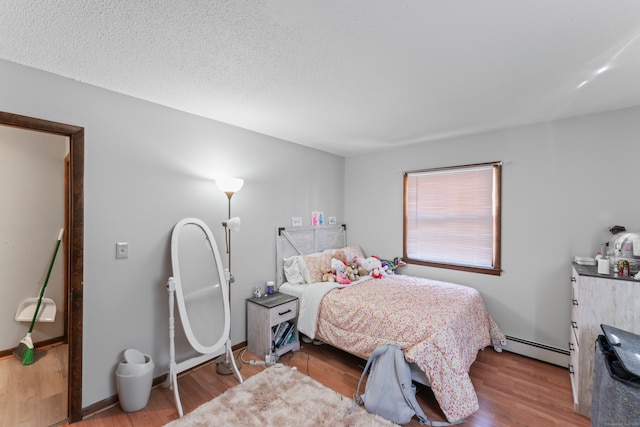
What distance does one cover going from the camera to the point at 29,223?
2807 mm

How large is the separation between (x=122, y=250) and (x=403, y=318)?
7.76 ft

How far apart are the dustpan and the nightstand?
2079mm

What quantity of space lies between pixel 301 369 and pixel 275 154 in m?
2.41

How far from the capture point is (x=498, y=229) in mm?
3033

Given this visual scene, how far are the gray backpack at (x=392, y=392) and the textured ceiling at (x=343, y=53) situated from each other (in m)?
2.09

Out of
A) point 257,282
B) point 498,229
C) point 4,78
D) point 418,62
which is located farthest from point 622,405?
point 4,78

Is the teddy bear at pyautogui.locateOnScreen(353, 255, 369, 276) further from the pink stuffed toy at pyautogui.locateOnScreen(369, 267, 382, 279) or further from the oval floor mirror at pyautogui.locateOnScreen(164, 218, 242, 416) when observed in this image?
the oval floor mirror at pyautogui.locateOnScreen(164, 218, 242, 416)

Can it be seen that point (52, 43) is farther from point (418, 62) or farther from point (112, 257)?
point (418, 62)

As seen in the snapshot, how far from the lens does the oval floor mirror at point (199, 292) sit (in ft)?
7.42

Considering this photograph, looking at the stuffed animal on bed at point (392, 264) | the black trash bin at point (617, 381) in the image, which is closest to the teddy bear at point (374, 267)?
the stuffed animal on bed at point (392, 264)

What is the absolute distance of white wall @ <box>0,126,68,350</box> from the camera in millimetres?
2678

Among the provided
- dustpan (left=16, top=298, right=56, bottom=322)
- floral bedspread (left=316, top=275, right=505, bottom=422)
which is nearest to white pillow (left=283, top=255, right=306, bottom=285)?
floral bedspread (left=316, top=275, right=505, bottom=422)

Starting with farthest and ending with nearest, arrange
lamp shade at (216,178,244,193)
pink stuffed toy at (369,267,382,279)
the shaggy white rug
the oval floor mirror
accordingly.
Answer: pink stuffed toy at (369,267,382,279) < lamp shade at (216,178,244,193) < the oval floor mirror < the shaggy white rug

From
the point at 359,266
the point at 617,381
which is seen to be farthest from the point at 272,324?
the point at 617,381
